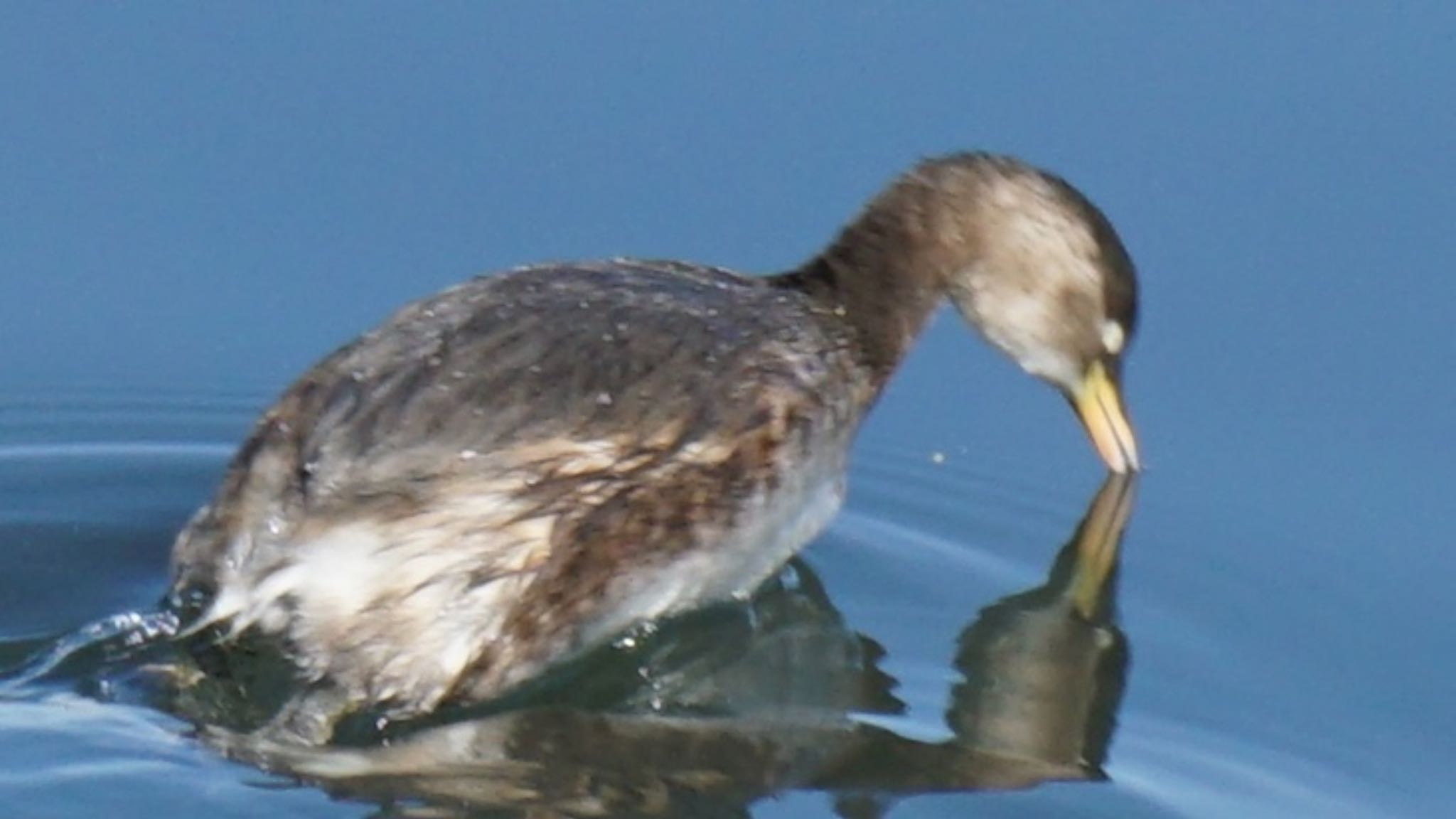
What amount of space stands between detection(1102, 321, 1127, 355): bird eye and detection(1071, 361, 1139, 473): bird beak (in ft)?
0.15

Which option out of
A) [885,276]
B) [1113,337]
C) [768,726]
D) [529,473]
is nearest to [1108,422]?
[1113,337]

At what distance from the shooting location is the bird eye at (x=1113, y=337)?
746 centimetres

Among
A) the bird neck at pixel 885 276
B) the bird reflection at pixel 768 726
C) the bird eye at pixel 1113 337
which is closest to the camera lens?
the bird reflection at pixel 768 726

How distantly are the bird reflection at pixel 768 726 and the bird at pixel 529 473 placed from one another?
0.10 m

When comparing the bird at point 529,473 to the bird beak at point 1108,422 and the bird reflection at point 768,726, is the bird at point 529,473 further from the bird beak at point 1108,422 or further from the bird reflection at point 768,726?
the bird beak at point 1108,422

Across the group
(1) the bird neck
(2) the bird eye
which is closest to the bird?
(1) the bird neck

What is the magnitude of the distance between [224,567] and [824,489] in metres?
1.28

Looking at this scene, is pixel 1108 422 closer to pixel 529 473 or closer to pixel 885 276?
pixel 885 276

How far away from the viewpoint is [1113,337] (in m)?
7.48

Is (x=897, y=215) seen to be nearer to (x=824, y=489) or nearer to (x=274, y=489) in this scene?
(x=824, y=489)

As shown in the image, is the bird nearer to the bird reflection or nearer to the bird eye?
the bird reflection

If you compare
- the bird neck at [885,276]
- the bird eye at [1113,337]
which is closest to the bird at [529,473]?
the bird neck at [885,276]

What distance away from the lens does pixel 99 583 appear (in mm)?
6969

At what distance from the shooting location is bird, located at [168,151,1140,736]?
20.8 ft
